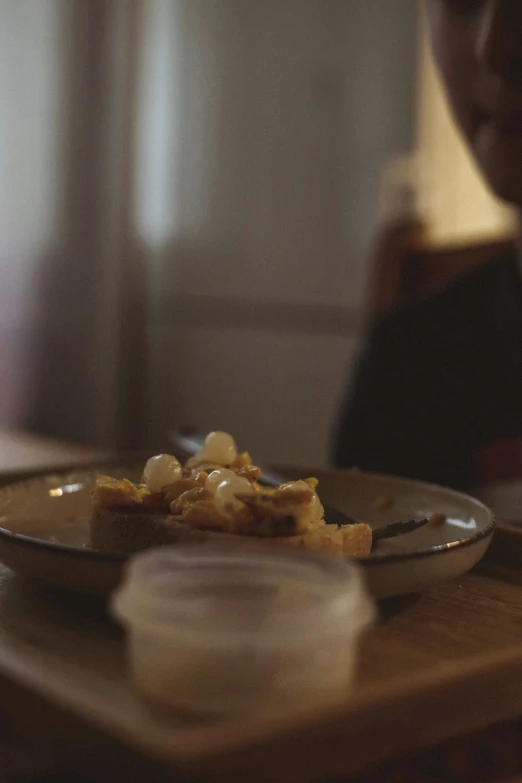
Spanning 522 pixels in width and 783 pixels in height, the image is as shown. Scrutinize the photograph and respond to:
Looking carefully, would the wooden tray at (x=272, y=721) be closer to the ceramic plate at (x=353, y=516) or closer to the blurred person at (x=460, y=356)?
the ceramic plate at (x=353, y=516)

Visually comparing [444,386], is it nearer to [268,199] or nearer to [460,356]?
[460,356]

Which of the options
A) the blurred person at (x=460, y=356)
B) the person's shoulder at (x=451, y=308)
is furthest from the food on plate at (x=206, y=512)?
the person's shoulder at (x=451, y=308)

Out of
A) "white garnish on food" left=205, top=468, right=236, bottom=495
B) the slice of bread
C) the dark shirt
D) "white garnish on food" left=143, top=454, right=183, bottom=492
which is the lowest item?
the dark shirt

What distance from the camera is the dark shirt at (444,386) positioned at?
1.28m

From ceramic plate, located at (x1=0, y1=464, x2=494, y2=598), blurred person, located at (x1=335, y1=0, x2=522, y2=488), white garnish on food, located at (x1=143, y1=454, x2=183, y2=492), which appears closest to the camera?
ceramic plate, located at (x1=0, y1=464, x2=494, y2=598)

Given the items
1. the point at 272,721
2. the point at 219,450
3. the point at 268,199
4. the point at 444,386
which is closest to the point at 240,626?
the point at 272,721

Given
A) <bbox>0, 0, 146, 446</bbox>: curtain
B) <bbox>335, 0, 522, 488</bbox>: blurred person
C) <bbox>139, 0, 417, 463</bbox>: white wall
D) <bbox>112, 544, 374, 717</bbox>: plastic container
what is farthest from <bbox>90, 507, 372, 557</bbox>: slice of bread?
<bbox>0, 0, 146, 446</bbox>: curtain

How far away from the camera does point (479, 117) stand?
43.1 inches

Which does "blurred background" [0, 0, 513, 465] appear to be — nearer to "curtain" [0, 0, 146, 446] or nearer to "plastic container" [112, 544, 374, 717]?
"curtain" [0, 0, 146, 446]

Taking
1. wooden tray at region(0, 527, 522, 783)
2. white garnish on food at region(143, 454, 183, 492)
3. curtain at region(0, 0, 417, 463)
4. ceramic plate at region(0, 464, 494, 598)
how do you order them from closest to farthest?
wooden tray at region(0, 527, 522, 783) → ceramic plate at region(0, 464, 494, 598) → white garnish on food at region(143, 454, 183, 492) → curtain at region(0, 0, 417, 463)

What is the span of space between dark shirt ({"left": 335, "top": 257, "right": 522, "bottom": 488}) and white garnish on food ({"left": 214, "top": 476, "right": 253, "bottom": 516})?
771mm

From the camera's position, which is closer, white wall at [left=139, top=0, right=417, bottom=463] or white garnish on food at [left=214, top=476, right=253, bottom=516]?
white garnish on food at [left=214, top=476, right=253, bottom=516]

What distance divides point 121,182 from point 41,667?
2.74 metres

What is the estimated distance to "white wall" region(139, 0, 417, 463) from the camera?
105 inches
